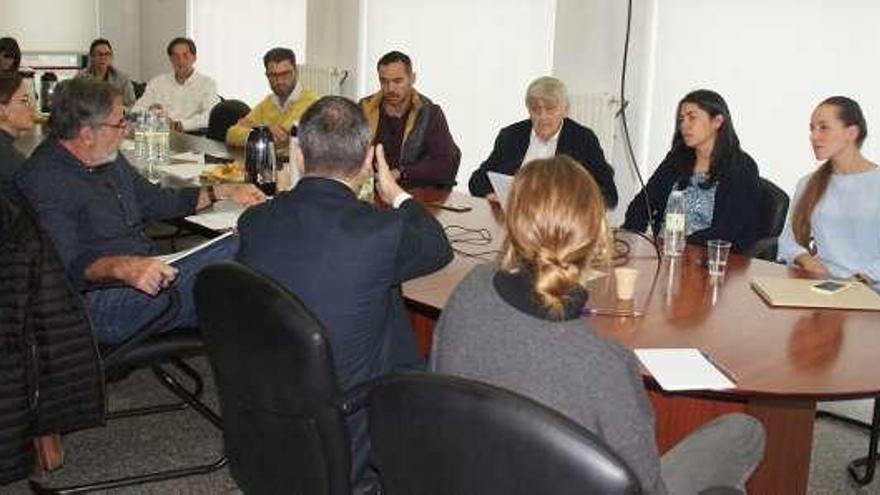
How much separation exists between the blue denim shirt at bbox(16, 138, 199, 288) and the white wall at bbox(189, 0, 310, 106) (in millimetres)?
5135

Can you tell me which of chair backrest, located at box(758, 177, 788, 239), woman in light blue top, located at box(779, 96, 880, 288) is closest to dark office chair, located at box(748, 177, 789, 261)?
chair backrest, located at box(758, 177, 788, 239)

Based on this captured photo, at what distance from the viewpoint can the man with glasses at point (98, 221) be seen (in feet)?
8.35

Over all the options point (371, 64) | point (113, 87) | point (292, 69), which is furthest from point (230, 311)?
point (371, 64)

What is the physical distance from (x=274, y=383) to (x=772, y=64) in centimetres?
360

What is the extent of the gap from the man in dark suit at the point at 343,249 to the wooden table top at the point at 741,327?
0.87 ft

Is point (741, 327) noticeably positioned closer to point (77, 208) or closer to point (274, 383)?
point (274, 383)

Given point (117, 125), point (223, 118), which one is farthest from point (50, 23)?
point (117, 125)

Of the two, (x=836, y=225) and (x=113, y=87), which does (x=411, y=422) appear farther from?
(x=836, y=225)

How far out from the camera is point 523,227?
1537mm

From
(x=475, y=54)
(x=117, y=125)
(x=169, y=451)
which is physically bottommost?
(x=169, y=451)

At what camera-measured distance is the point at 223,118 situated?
5.55m

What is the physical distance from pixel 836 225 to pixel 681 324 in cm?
130

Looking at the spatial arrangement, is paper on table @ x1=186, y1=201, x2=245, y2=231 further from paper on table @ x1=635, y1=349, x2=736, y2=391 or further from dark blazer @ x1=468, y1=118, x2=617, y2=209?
paper on table @ x1=635, y1=349, x2=736, y2=391

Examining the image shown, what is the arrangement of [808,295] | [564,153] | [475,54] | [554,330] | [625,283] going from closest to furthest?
1. [554,330]
2. [625,283]
3. [808,295]
4. [564,153]
5. [475,54]
